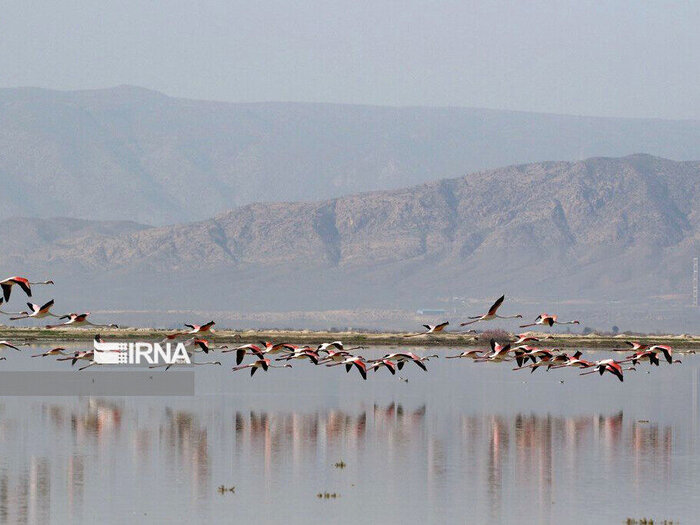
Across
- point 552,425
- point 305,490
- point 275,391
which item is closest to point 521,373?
point 275,391

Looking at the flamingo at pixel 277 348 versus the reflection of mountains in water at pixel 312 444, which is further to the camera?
the flamingo at pixel 277 348

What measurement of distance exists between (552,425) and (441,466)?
44.7ft

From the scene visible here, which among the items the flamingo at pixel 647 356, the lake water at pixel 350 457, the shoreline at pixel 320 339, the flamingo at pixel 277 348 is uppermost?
the shoreline at pixel 320 339

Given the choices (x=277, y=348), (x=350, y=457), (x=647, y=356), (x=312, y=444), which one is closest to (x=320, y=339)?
(x=277, y=348)

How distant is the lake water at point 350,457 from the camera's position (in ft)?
120

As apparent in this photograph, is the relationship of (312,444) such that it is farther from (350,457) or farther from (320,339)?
(320,339)

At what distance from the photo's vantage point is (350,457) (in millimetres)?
45500

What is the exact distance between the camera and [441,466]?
145 ft

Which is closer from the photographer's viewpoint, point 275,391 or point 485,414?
point 485,414

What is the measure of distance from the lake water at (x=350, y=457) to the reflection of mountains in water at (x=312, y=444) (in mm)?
72

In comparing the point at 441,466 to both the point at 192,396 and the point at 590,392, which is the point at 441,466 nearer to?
the point at 192,396

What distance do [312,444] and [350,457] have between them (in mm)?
3391

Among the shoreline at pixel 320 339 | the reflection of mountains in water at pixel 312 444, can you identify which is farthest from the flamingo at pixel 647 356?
the shoreline at pixel 320 339

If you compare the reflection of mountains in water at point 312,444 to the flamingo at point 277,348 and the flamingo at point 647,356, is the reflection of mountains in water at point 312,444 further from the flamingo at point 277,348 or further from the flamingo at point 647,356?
the flamingo at point 647,356
